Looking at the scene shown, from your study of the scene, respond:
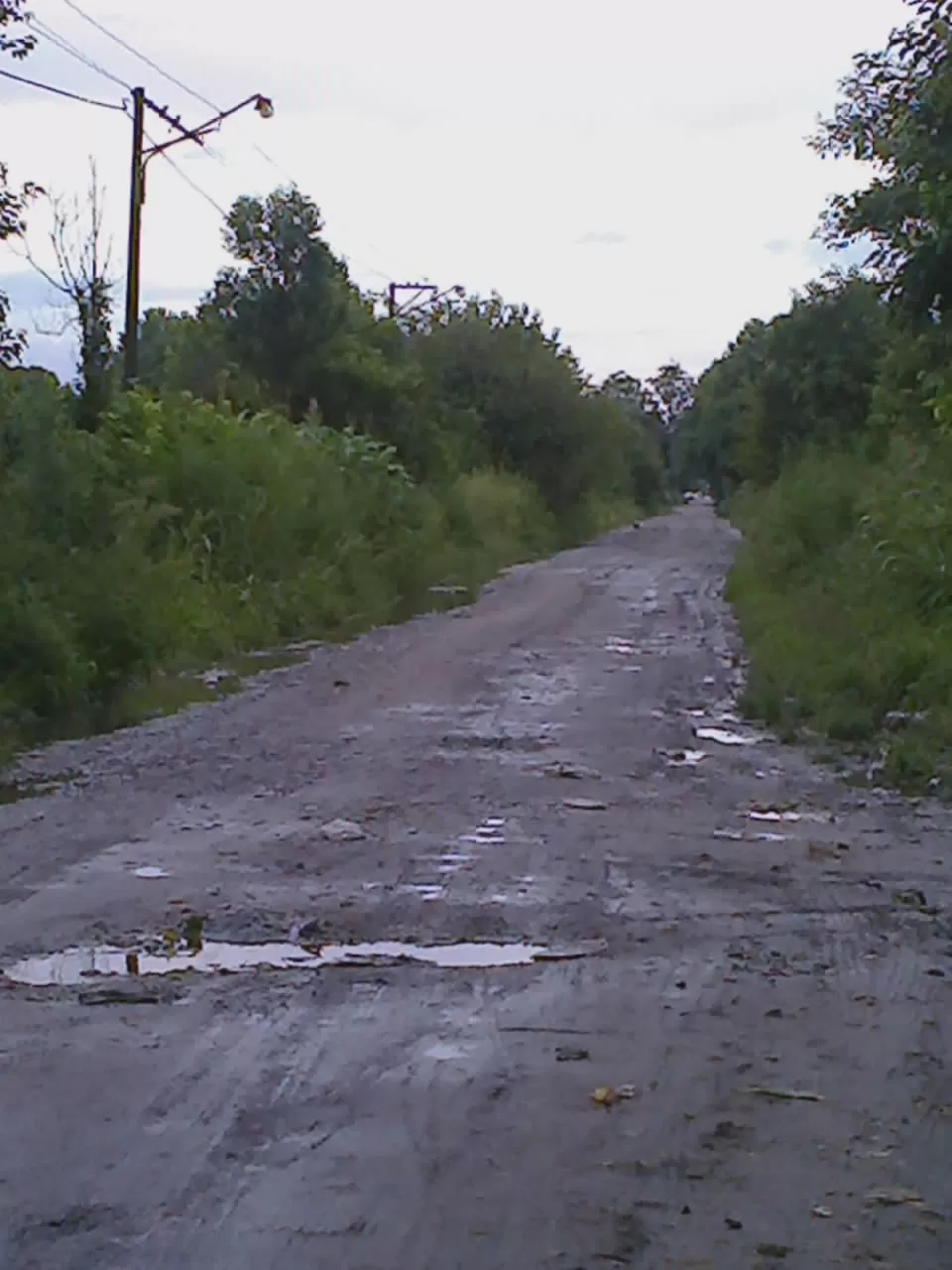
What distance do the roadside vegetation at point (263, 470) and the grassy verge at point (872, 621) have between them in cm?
556

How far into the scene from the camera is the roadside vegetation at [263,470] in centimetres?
1570

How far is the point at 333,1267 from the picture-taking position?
4.07 meters

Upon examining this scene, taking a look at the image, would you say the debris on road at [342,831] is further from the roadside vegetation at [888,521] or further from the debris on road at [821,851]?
the roadside vegetation at [888,521]

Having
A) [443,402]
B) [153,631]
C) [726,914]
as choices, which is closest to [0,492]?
[153,631]

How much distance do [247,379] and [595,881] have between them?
1167 inches

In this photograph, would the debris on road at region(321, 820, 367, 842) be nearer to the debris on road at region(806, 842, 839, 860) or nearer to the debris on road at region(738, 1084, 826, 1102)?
the debris on road at region(806, 842, 839, 860)

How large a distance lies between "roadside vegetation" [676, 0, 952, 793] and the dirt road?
5.84 feet

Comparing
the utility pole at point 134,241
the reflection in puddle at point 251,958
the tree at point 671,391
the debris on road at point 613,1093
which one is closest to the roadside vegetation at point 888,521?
the reflection in puddle at point 251,958

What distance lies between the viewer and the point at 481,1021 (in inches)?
238

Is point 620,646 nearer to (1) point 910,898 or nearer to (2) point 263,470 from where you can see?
(2) point 263,470

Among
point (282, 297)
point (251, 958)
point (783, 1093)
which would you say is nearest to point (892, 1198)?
point (783, 1093)

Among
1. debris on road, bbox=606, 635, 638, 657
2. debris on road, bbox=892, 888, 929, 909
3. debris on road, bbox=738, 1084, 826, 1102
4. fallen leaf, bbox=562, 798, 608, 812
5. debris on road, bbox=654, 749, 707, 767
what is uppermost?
debris on road, bbox=738, 1084, 826, 1102

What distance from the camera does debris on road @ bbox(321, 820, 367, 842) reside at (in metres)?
9.23

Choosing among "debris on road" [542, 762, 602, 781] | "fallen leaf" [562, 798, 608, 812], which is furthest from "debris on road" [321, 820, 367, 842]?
"debris on road" [542, 762, 602, 781]
